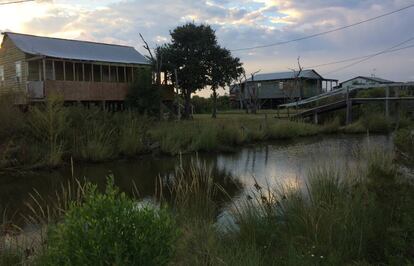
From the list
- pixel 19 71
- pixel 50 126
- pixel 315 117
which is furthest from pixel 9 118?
pixel 315 117

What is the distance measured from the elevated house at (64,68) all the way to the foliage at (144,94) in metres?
0.98

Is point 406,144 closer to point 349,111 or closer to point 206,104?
point 349,111

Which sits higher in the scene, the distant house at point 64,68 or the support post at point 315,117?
the distant house at point 64,68

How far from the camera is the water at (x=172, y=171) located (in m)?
14.5

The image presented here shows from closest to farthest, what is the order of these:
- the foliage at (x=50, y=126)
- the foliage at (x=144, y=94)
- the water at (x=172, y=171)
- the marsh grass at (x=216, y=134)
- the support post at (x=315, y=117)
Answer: the water at (x=172, y=171) → the foliage at (x=50, y=126) → the marsh grass at (x=216, y=134) → the foliage at (x=144, y=94) → the support post at (x=315, y=117)

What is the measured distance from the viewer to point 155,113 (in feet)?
120

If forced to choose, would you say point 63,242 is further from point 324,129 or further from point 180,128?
point 324,129

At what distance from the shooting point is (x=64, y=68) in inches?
1328

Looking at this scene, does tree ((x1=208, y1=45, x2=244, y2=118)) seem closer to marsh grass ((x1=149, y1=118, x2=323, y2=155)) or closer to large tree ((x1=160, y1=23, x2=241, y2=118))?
large tree ((x1=160, y1=23, x2=241, y2=118))

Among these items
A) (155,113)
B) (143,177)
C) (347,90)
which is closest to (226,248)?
(143,177)

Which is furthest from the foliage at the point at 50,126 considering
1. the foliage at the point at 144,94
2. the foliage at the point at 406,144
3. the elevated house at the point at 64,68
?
the foliage at the point at 406,144

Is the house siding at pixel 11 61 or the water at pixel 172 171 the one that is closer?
the water at pixel 172 171

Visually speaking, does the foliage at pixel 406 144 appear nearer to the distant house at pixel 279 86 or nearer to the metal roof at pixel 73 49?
the metal roof at pixel 73 49

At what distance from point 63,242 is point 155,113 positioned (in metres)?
33.0
